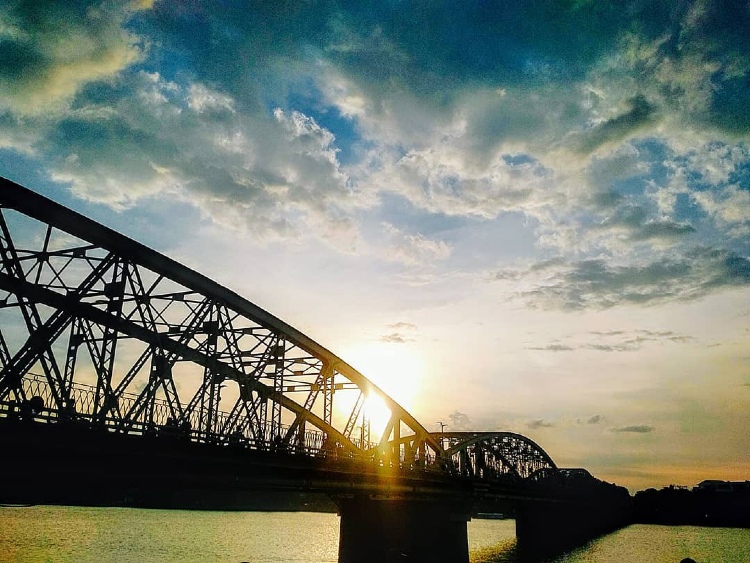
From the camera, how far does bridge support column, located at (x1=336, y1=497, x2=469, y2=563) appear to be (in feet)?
170

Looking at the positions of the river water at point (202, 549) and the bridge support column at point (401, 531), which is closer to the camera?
the bridge support column at point (401, 531)

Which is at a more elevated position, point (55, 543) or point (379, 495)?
point (379, 495)

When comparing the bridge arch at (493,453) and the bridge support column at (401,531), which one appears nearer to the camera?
the bridge support column at (401,531)

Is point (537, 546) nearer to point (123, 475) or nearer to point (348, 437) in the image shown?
point (348, 437)

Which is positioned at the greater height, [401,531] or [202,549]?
[401,531]

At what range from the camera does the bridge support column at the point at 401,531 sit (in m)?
51.7

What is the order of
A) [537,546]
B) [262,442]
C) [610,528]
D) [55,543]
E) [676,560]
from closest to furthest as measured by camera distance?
1. [262,442]
2. [676,560]
3. [55,543]
4. [537,546]
5. [610,528]

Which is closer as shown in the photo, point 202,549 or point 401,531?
point 401,531

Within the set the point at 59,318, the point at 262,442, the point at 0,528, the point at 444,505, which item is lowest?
the point at 0,528

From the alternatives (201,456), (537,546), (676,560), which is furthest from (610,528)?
(201,456)

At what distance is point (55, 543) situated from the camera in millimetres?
92938

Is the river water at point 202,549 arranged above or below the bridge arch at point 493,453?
below

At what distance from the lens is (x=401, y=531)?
5650 cm

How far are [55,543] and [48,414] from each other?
86.3m
